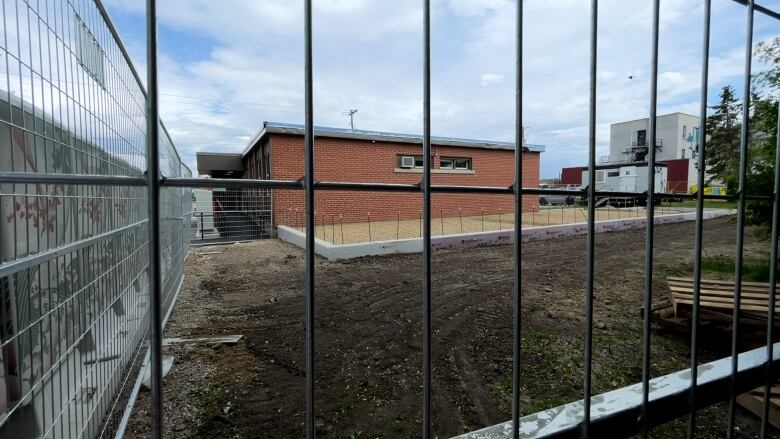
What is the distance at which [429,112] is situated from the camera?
1.01 meters

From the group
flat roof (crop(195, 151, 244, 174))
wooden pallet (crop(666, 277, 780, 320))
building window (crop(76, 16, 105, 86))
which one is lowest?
wooden pallet (crop(666, 277, 780, 320))

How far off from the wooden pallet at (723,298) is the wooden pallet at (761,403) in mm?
1209

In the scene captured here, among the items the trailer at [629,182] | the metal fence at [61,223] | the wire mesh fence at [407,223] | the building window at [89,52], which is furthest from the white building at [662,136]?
the wire mesh fence at [407,223]

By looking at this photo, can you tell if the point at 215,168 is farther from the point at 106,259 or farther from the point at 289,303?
the point at 106,259

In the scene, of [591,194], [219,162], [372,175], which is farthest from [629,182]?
[219,162]

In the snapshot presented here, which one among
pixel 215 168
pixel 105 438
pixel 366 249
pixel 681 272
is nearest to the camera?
pixel 105 438

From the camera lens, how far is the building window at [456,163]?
49.5 ft

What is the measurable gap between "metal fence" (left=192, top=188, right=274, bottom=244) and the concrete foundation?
2.30ft

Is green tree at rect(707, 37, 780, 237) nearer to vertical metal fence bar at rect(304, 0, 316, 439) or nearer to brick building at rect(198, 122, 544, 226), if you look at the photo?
vertical metal fence bar at rect(304, 0, 316, 439)

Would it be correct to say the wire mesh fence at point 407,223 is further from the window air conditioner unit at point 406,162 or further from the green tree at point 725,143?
the green tree at point 725,143

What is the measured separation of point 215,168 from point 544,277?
18294 millimetres

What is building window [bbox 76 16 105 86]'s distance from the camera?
5.60 ft

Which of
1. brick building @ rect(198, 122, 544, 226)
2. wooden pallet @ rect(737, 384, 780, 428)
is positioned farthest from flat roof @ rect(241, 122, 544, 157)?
wooden pallet @ rect(737, 384, 780, 428)

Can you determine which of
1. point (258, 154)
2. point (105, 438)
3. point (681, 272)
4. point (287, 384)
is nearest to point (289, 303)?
point (287, 384)
